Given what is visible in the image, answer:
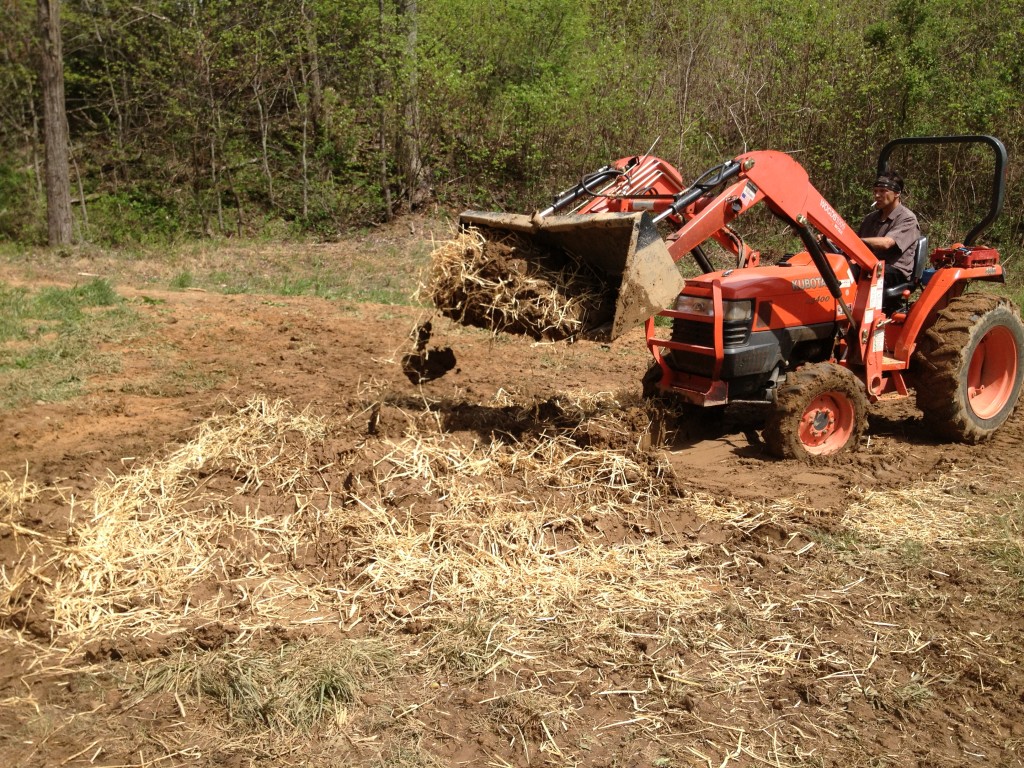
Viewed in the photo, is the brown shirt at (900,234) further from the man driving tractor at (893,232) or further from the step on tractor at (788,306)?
the step on tractor at (788,306)

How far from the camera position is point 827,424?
22.3 ft

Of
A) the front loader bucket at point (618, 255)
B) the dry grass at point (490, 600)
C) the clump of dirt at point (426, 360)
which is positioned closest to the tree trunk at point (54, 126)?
the clump of dirt at point (426, 360)

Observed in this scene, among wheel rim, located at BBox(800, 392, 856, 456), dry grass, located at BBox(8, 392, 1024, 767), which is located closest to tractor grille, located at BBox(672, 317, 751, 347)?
wheel rim, located at BBox(800, 392, 856, 456)

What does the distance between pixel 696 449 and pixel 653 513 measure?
1.60m

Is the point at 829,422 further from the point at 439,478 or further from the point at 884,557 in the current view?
the point at 439,478

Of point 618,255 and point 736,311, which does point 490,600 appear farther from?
point 736,311

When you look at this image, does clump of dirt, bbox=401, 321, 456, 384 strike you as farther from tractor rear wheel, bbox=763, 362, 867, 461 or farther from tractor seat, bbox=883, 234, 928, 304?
tractor seat, bbox=883, 234, 928, 304

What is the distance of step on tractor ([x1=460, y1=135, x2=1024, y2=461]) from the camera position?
5867 millimetres

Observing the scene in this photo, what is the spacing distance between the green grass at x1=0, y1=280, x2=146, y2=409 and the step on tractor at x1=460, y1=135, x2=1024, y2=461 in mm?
4487

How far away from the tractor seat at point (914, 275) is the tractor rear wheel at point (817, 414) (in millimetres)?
1007

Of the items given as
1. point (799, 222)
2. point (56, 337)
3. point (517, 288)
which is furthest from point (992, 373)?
point (56, 337)

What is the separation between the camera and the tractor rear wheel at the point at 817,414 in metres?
6.38

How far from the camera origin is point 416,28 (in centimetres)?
1777

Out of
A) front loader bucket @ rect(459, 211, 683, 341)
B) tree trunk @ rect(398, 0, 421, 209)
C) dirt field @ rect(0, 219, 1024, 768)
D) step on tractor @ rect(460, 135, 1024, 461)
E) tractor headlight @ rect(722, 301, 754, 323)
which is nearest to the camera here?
dirt field @ rect(0, 219, 1024, 768)
